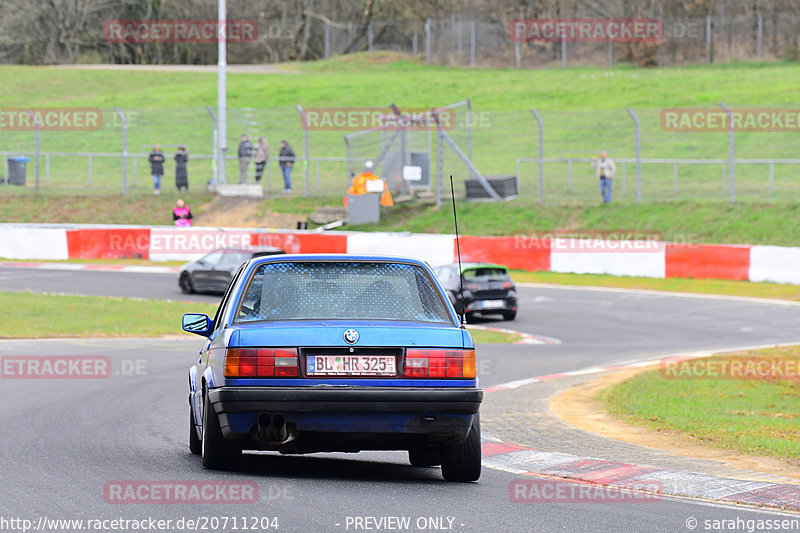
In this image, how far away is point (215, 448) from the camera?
25.3ft

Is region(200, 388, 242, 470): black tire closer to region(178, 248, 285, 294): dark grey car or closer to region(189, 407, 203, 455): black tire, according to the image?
region(189, 407, 203, 455): black tire

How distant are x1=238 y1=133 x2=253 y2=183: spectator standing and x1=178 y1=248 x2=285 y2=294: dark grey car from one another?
11.3 meters

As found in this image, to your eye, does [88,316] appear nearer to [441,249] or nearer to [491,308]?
[491,308]

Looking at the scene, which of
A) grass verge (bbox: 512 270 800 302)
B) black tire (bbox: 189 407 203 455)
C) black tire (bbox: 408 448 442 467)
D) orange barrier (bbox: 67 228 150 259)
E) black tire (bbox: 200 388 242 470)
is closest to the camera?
black tire (bbox: 200 388 242 470)

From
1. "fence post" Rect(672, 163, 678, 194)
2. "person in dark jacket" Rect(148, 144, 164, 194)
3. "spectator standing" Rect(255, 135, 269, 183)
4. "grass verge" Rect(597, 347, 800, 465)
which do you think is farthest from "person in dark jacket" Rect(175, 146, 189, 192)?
"grass verge" Rect(597, 347, 800, 465)

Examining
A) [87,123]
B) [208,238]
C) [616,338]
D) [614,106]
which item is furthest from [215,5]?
[616,338]

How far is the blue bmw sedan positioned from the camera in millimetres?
7215

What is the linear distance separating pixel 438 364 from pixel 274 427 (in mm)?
1010

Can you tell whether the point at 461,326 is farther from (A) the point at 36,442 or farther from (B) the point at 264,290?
(A) the point at 36,442

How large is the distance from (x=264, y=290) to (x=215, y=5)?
77733 mm

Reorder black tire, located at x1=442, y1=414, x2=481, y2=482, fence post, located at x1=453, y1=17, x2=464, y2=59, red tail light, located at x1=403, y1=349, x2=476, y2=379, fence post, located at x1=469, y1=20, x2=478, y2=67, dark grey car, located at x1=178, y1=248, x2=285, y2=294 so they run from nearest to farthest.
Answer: red tail light, located at x1=403, y1=349, x2=476, y2=379 < black tire, located at x1=442, y1=414, x2=481, y2=482 < dark grey car, located at x1=178, y1=248, x2=285, y2=294 < fence post, located at x1=469, y1=20, x2=478, y2=67 < fence post, located at x1=453, y1=17, x2=464, y2=59

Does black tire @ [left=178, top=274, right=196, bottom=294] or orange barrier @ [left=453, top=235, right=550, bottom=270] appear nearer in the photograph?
black tire @ [left=178, top=274, right=196, bottom=294]

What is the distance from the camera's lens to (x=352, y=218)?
118ft

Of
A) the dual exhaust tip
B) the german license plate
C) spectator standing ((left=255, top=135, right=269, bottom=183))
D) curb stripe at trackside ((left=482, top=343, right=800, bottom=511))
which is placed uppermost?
spectator standing ((left=255, top=135, right=269, bottom=183))
